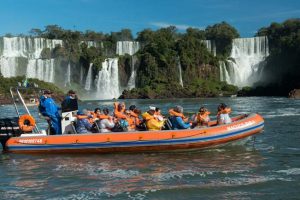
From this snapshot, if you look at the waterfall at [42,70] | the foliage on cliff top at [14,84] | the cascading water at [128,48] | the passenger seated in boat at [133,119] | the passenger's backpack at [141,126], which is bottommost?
the passenger's backpack at [141,126]

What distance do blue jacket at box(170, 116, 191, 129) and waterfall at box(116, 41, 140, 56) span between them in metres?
80.3

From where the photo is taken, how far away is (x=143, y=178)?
10055 millimetres

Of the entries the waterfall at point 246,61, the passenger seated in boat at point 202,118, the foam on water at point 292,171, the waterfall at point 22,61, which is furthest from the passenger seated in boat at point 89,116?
the waterfall at point 246,61

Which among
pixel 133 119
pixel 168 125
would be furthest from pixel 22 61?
pixel 168 125

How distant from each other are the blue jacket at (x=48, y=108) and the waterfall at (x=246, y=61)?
77467 mm

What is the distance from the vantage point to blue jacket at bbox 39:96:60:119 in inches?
542

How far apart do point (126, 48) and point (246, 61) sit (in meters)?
22.6

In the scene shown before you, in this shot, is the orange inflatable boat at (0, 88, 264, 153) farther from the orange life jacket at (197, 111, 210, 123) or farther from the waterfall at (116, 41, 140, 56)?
the waterfall at (116, 41, 140, 56)

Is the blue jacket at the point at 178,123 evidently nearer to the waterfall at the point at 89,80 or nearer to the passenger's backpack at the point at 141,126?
the passenger's backpack at the point at 141,126

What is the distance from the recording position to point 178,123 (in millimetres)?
13305

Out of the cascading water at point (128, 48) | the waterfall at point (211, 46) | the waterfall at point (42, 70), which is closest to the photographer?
the waterfall at point (42, 70)

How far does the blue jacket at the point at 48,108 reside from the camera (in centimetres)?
1377

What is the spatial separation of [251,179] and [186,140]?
3.32m

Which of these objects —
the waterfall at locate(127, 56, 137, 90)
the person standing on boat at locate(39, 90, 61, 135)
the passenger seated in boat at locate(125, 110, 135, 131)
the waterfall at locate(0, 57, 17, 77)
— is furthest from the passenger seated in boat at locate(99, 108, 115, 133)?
the waterfall at locate(127, 56, 137, 90)
